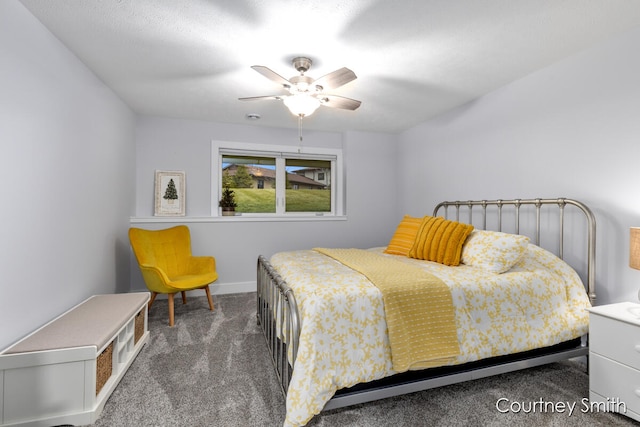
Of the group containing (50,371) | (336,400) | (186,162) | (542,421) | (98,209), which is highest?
(186,162)

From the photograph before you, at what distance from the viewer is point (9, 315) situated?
5.46ft

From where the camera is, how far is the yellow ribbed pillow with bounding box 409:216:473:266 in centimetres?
253

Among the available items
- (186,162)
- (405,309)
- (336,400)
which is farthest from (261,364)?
(186,162)

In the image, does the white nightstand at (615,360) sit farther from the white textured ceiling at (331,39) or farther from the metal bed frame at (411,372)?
the white textured ceiling at (331,39)

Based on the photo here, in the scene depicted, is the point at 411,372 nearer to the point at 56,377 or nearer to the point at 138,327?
the point at 56,377

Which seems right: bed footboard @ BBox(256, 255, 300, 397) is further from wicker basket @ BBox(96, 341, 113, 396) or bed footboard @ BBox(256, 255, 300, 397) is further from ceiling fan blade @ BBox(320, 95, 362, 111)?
ceiling fan blade @ BBox(320, 95, 362, 111)

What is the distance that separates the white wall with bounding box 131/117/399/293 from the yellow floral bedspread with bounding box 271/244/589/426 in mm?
1799

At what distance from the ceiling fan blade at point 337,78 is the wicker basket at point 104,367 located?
2188mm

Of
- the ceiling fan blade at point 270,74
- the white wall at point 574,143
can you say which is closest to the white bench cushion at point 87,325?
the ceiling fan blade at point 270,74

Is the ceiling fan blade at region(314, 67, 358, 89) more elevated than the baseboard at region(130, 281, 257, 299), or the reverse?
the ceiling fan blade at region(314, 67, 358, 89)

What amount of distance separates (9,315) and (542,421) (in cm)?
293

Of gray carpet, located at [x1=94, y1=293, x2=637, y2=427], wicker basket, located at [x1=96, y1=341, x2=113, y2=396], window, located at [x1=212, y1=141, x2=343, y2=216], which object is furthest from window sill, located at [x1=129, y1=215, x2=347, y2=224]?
wicker basket, located at [x1=96, y1=341, x2=113, y2=396]

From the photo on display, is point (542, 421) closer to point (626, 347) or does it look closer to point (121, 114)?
point (626, 347)

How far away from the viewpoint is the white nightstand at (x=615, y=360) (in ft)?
5.36
